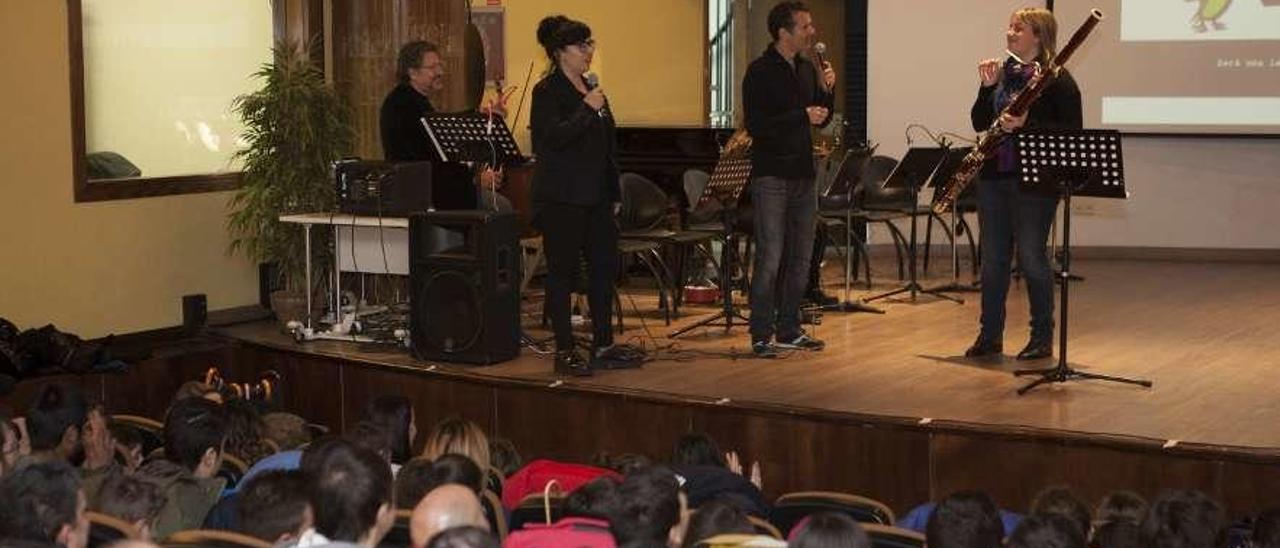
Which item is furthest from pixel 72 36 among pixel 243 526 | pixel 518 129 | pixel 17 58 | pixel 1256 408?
pixel 1256 408

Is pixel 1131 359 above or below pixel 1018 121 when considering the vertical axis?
below

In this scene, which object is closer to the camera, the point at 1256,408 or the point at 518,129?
the point at 1256,408

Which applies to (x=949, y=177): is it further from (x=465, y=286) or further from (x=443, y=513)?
(x=443, y=513)

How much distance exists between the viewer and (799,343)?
8500mm

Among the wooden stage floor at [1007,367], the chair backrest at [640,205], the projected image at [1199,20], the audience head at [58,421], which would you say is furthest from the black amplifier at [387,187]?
the projected image at [1199,20]

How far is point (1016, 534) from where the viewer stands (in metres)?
4.08

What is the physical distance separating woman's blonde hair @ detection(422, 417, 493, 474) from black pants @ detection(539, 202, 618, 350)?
2452 millimetres

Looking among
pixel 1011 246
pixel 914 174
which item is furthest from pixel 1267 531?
pixel 914 174

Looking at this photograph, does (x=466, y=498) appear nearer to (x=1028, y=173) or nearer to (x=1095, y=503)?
(x=1095, y=503)

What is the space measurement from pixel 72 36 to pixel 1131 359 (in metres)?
5.30

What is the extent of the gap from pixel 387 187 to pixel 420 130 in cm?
34

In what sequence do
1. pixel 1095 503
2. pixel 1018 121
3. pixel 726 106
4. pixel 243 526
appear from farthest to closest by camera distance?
pixel 726 106
pixel 1018 121
pixel 1095 503
pixel 243 526

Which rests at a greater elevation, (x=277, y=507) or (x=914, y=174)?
(x=914, y=174)

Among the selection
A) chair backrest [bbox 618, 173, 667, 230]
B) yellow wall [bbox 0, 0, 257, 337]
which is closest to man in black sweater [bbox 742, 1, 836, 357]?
chair backrest [bbox 618, 173, 667, 230]
